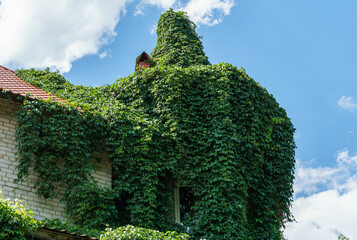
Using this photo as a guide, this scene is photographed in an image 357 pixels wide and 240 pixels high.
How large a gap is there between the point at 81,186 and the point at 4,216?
3542 millimetres

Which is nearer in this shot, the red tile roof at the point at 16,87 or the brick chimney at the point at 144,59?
the red tile roof at the point at 16,87

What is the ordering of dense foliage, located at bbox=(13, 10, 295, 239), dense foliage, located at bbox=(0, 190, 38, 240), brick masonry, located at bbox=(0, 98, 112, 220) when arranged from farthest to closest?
dense foliage, located at bbox=(13, 10, 295, 239), brick masonry, located at bbox=(0, 98, 112, 220), dense foliage, located at bbox=(0, 190, 38, 240)

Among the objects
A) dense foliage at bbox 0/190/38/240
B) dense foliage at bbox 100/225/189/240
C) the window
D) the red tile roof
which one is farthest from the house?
the window

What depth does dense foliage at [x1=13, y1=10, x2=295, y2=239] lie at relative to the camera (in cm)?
1249

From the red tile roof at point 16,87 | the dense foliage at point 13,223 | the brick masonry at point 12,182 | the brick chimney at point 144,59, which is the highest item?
the brick chimney at point 144,59

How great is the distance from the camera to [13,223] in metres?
8.96

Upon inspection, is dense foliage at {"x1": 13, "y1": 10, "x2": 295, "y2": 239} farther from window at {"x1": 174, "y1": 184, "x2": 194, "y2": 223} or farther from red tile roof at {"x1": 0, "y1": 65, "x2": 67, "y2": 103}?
red tile roof at {"x1": 0, "y1": 65, "x2": 67, "y2": 103}

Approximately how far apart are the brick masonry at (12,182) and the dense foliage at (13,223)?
7.91ft

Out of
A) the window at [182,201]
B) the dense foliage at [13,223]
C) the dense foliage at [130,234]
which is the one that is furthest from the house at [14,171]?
the window at [182,201]

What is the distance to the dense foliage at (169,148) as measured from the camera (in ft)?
41.0

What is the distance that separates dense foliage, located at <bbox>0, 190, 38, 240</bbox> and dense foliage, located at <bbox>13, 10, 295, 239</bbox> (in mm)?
2886

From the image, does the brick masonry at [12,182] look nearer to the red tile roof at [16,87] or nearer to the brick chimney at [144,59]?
the red tile roof at [16,87]

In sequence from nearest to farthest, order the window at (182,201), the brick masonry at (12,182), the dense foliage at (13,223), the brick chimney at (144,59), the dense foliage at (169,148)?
the dense foliage at (13,223) < the brick masonry at (12,182) < the dense foliage at (169,148) < the window at (182,201) < the brick chimney at (144,59)

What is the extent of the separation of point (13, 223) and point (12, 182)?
9.94 ft
